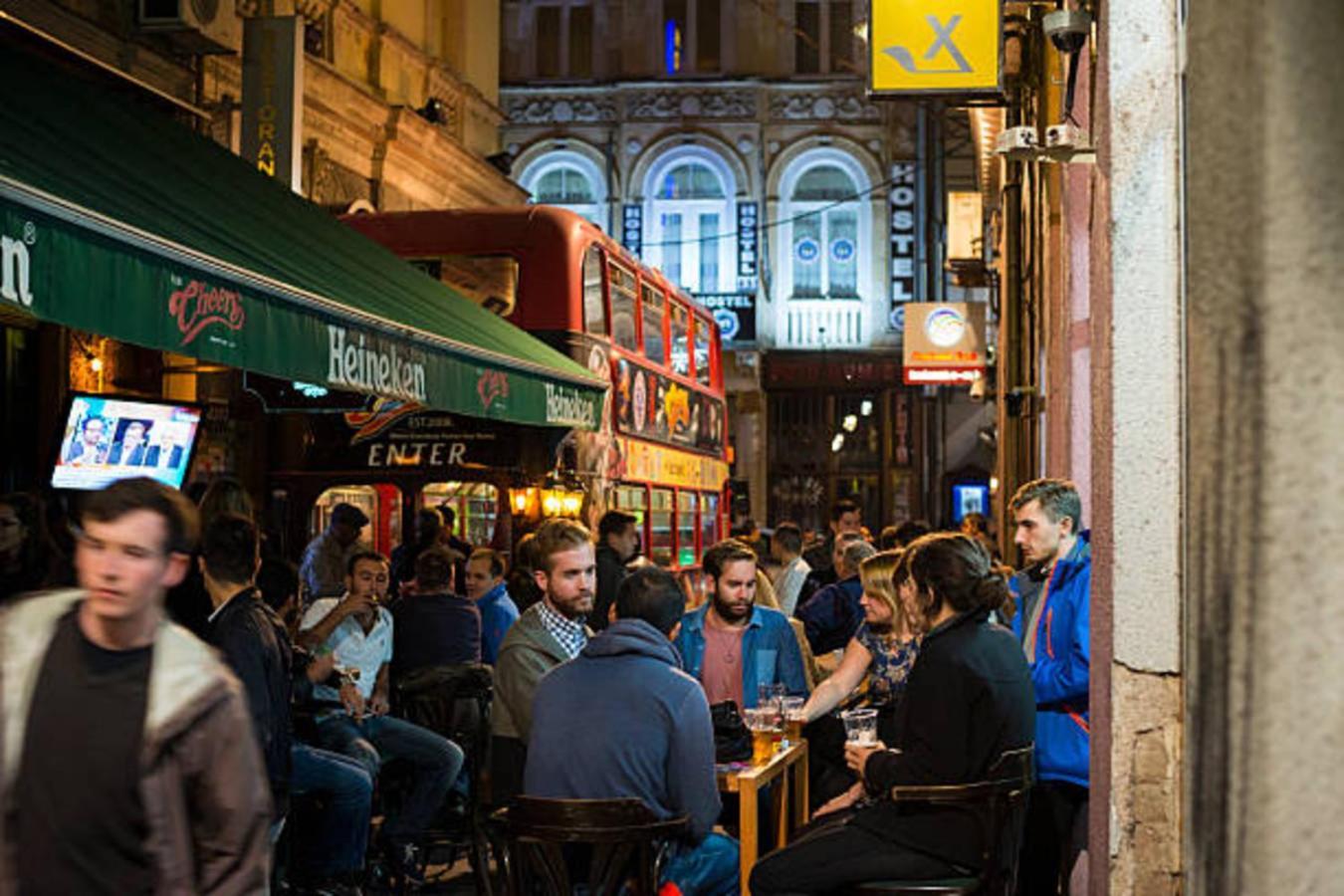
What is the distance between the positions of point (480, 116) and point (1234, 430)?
2577 centimetres

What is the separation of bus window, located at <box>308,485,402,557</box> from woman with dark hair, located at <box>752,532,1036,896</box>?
979 cm

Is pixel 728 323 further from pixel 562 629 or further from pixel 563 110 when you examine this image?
pixel 562 629

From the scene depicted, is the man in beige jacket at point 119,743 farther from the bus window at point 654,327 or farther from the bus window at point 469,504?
the bus window at point 654,327

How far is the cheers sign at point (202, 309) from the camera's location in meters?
7.18

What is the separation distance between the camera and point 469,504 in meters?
16.2

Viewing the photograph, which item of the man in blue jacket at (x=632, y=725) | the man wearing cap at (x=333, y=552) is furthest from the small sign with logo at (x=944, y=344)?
the man in blue jacket at (x=632, y=725)

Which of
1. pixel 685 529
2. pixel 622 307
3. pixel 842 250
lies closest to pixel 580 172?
pixel 842 250

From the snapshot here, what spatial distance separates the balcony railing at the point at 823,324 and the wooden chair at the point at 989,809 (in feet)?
115

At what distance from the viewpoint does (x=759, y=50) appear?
41.5 m

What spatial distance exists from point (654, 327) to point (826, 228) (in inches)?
948

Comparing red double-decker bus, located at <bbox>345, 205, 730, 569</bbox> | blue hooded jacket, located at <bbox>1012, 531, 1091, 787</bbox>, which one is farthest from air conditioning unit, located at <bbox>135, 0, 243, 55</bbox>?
blue hooded jacket, located at <bbox>1012, 531, 1091, 787</bbox>

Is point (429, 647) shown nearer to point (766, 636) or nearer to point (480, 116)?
point (766, 636)

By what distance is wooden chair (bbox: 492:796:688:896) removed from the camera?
6.03 metres

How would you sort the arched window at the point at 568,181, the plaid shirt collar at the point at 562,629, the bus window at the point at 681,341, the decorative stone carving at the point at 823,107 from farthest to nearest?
the arched window at the point at 568,181 → the decorative stone carving at the point at 823,107 → the bus window at the point at 681,341 → the plaid shirt collar at the point at 562,629
